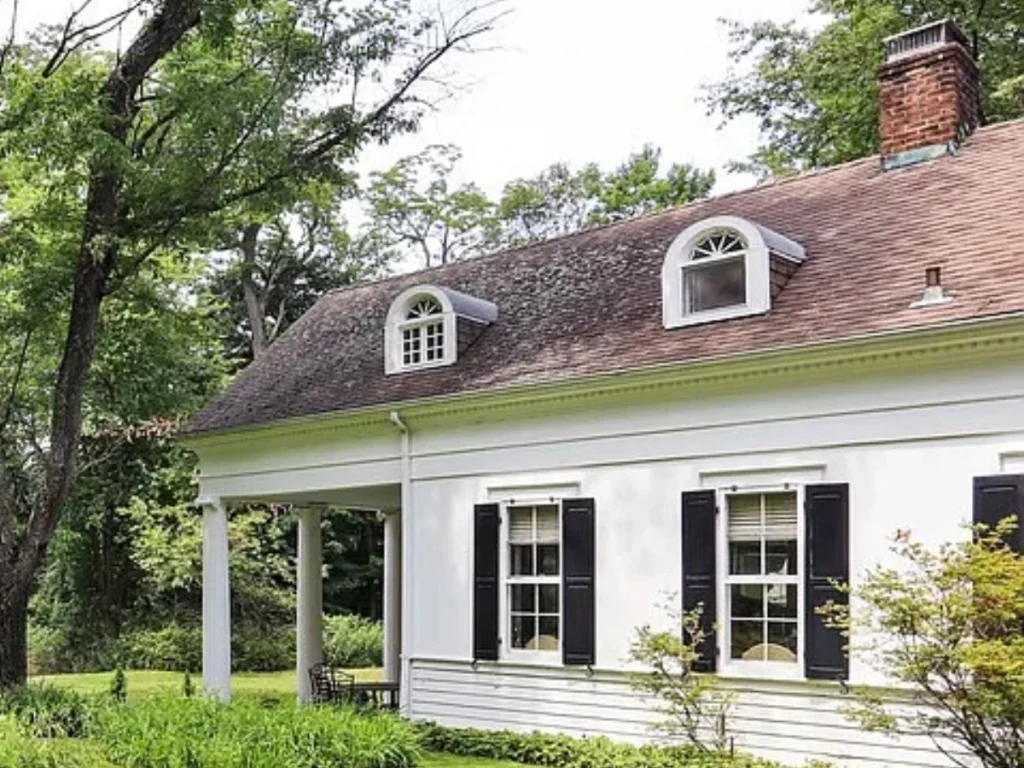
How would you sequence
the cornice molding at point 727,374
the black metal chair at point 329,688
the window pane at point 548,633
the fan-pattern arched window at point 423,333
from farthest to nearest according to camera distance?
the black metal chair at point 329,688 → the fan-pattern arched window at point 423,333 → the window pane at point 548,633 → the cornice molding at point 727,374

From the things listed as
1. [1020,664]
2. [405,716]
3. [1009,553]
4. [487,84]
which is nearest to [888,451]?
[1009,553]

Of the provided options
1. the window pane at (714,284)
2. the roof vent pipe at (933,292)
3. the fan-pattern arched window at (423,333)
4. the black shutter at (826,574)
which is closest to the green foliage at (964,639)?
the black shutter at (826,574)

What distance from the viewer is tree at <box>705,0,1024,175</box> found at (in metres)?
19.9

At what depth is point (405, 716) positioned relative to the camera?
45.0 feet

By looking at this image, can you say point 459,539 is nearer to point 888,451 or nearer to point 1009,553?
point 888,451

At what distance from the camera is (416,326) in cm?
1480

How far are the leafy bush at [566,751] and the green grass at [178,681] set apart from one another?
7.57 meters

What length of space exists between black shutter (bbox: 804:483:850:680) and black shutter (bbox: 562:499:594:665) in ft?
8.31

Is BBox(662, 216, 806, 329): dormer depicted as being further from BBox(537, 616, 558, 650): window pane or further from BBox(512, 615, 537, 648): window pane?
BBox(512, 615, 537, 648): window pane

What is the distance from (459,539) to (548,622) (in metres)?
1.56

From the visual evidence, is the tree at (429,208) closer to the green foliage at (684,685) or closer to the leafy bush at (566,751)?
the leafy bush at (566,751)

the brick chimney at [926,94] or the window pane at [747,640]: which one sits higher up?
the brick chimney at [926,94]

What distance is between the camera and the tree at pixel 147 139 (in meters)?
14.2

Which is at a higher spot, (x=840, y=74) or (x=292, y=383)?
(x=840, y=74)
